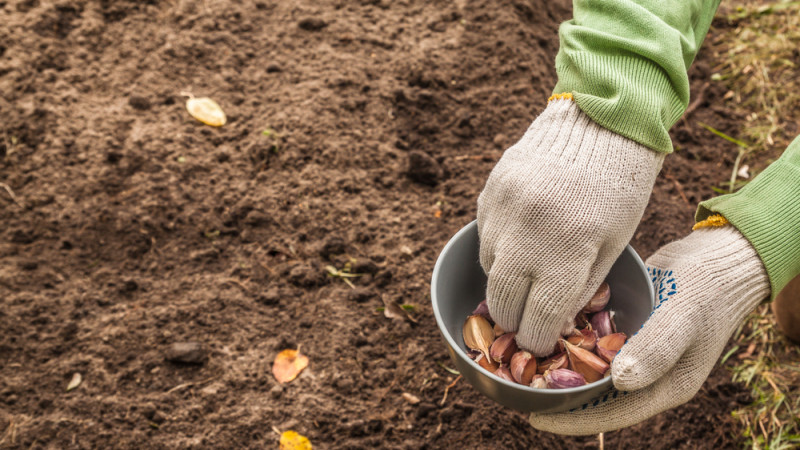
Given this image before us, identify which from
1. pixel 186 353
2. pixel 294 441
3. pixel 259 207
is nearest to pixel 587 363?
pixel 294 441

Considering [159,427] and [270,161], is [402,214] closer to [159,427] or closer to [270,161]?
[270,161]

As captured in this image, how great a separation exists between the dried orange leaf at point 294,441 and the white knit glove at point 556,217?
0.64 metres

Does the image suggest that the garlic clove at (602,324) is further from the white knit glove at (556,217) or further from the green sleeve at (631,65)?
the green sleeve at (631,65)

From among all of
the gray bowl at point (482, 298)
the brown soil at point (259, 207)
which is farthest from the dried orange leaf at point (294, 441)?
the gray bowl at point (482, 298)

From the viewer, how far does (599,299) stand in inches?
56.8

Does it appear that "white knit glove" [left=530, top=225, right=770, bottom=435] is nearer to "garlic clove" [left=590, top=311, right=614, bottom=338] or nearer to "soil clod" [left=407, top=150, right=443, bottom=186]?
"garlic clove" [left=590, top=311, right=614, bottom=338]

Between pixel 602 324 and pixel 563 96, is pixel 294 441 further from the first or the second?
pixel 563 96

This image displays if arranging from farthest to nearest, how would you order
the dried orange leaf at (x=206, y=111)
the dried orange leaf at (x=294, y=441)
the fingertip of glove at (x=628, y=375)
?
the dried orange leaf at (x=206, y=111)
the dried orange leaf at (x=294, y=441)
the fingertip of glove at (x=628, y=375)

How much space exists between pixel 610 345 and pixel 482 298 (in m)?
0.36

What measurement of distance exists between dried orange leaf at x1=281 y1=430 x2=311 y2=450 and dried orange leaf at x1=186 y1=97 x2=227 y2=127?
115 centimetres

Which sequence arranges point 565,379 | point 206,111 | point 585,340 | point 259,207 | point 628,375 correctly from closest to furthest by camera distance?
1. point 628,375
2. point 565,379
3. point 585,340
4. point 259,207
5. point 206,111

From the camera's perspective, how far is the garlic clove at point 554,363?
134 centimetres

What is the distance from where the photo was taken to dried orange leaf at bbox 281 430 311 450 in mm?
1617

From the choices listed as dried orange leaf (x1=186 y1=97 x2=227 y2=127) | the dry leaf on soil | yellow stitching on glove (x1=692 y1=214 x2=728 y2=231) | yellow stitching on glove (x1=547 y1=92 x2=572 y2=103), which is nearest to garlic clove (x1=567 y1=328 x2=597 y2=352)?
yellow stitching on glove (x1=692 y1=214 x2=728 y2=231)
